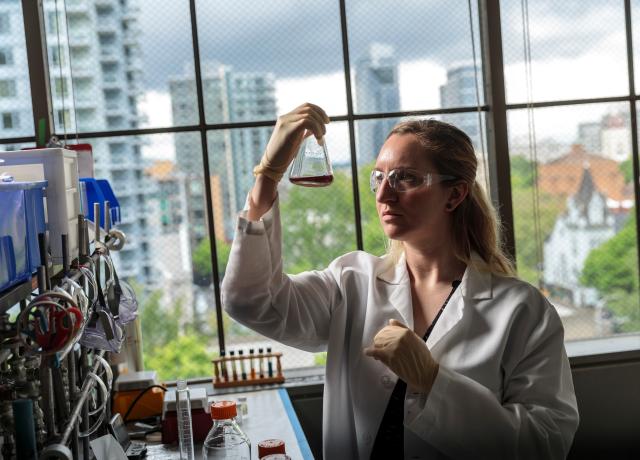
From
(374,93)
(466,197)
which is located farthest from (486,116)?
(466,197)

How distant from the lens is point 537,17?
3316mm

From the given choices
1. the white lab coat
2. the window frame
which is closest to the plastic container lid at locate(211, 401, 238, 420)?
the white lab coat

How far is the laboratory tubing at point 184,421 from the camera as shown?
1.92 metres

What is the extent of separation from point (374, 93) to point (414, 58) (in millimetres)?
241

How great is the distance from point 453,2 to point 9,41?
193cm

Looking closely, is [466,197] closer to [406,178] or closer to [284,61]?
[406,178]

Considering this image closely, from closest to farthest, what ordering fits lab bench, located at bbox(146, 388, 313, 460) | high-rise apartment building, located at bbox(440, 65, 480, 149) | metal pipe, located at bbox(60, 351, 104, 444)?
1. metal pipe, located at bbox(60, 351, 104, 444)
2. lab bench, located at bbox(146, 388, 313, 460)
3. high-rise apartment building, located at bbox(440, 65, 480, 149)

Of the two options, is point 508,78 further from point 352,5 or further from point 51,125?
point 51,125

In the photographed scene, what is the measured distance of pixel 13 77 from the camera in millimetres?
3061

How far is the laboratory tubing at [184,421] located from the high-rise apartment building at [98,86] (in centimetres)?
128

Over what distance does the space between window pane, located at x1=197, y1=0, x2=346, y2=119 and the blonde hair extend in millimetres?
1357

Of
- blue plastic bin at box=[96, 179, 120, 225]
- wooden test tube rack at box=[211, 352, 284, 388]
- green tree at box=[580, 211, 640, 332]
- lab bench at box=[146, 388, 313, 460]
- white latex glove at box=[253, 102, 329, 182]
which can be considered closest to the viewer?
white latex glove at box=[253, 102, 329, 182]

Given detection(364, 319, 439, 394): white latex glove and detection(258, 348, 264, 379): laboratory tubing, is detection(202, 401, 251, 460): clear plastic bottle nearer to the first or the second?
detection(364, 319, 439, 394): white latex glove

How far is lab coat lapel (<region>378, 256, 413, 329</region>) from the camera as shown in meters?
1.87
